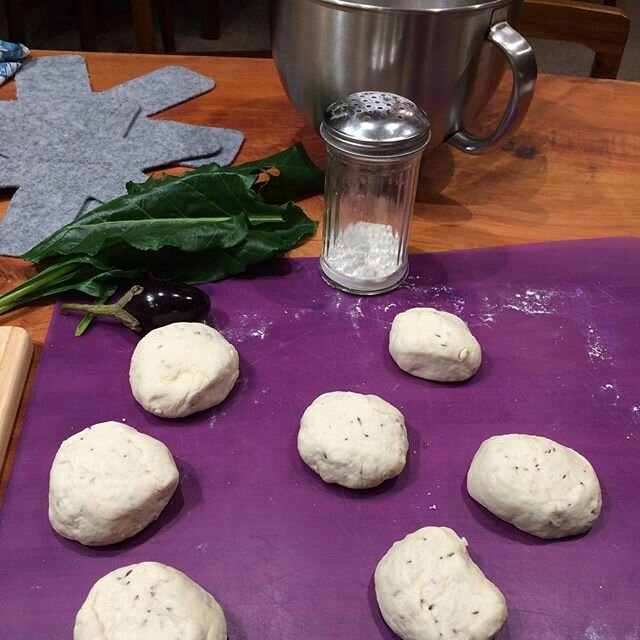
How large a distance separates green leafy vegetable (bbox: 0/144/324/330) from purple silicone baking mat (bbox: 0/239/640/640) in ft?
0.19

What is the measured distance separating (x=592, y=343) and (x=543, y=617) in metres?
0.45

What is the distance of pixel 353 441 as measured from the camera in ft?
2.75

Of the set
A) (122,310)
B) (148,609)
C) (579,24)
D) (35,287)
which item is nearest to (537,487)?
(148,609)

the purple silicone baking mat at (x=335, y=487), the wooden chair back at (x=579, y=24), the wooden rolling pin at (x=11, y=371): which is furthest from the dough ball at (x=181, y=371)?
the wooden chair back at (x=579, y=24)

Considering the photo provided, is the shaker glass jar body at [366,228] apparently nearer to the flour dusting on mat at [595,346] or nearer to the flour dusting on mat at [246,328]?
the flour dusting on mat at [246,328]

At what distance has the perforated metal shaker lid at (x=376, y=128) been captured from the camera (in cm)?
95

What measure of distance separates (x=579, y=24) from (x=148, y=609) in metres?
1.56

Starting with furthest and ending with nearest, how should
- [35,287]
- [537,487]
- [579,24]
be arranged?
[579,24]
[35,287]
[537,487]

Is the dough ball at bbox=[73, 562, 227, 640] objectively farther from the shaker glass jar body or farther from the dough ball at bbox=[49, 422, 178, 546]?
the shaker glass jar body

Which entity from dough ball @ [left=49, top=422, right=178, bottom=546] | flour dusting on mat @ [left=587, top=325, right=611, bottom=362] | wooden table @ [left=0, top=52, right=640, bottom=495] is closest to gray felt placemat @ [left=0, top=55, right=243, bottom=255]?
wooden table @ [left=0, top=52, right=640, bottom=495]

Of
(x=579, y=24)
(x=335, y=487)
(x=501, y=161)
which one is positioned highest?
(x=579, y=24)

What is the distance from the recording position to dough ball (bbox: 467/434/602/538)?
0.79m

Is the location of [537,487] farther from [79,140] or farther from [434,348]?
[79,140]

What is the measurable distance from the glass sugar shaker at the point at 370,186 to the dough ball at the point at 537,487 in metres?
0.38
